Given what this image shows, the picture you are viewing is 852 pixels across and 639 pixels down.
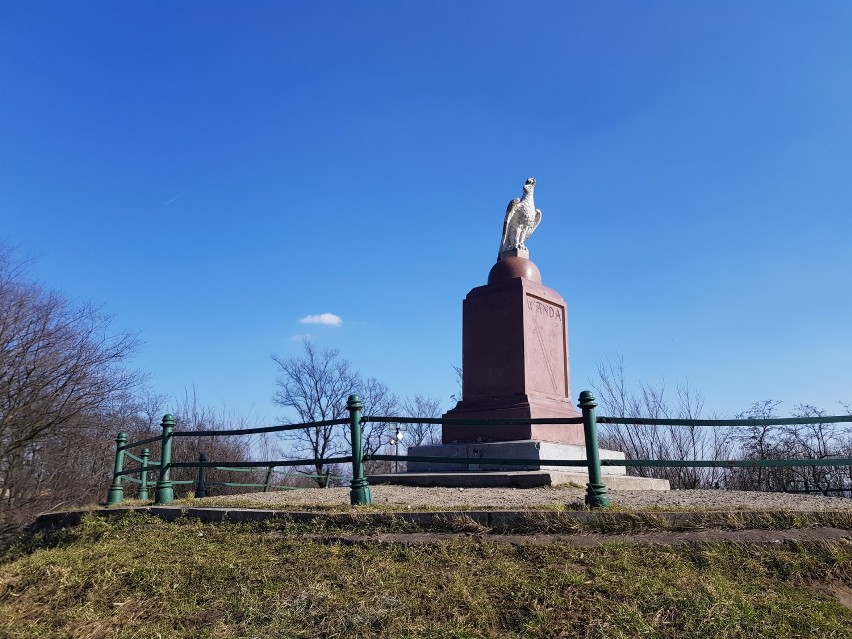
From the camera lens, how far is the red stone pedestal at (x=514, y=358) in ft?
36.8

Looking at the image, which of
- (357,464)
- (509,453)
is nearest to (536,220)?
(509,453)

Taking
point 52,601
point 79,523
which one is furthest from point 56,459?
point 52,601

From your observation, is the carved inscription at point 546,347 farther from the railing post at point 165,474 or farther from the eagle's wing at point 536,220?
the railing post at point 165,474

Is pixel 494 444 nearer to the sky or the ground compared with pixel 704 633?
nearer to the sky

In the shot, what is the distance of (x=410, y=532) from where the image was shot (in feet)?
15.4

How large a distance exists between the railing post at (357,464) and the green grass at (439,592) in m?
1.48

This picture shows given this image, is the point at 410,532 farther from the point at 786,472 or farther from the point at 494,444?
the point at 786,472

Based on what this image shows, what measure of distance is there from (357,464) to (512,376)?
5.67 meters

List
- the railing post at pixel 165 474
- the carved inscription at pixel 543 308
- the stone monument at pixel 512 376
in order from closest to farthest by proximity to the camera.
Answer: the railing post at pixel 165 474 → the stone monument at pixel 512 376 → the carved inscription at pixel 543 308

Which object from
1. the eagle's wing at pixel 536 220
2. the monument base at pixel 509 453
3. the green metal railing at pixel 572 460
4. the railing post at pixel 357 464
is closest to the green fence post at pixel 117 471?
the green metal railing at pixel 572 460

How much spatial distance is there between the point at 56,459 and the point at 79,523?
15.1 meters

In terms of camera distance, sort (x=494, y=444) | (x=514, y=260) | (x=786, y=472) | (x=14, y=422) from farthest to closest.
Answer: (x=14, y=422), (x=786, y=472), (x=514, y=260), (x=494, y=444)

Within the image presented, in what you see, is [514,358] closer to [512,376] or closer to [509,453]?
[512,376]

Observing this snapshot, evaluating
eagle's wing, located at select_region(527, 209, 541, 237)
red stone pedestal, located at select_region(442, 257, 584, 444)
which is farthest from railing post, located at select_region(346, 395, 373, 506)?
eagle's wing, located at select_region(527, 209, 541, 237)
